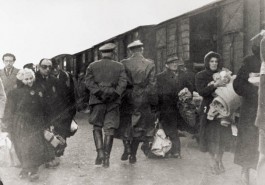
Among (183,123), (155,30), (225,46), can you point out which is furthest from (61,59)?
(183,123)

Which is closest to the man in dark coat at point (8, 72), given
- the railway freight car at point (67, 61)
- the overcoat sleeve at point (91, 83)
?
the overcoat sleeve at point (91, 83)

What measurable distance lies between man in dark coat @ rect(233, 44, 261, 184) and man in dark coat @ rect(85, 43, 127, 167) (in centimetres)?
202

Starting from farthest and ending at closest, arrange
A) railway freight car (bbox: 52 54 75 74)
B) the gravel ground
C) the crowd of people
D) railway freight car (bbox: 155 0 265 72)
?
railway freight car (bbox: 52 54 75 74) < railway freight car (bbox: 155 0 265 72) < the gravel ground < the crowd of people

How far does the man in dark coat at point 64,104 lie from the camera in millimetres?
6582

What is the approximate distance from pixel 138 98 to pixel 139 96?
0.11 ft

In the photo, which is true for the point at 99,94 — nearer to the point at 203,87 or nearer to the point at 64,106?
the point at 64,106

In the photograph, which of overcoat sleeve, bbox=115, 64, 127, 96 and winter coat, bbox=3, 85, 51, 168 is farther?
overcoat sleeve, bbox=115, 64, 127, 96

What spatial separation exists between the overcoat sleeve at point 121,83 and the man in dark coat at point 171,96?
76cm

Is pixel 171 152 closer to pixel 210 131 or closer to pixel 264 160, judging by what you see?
pixel 210 131

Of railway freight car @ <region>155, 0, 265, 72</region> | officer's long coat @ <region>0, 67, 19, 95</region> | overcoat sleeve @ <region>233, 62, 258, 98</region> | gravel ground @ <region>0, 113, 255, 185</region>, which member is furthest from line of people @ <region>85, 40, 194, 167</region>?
railway freight car @ <region>155, 0, 265, 72</region>

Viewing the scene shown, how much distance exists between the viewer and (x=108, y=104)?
6.16 meters

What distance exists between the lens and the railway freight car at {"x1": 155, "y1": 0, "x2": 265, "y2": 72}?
8.58 metres

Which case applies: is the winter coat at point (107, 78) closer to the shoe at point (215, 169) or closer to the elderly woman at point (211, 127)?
the elderly woman at point (211, 127)

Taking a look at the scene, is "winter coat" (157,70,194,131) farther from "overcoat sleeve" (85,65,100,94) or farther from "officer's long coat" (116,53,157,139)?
"overcoat sleeve" (85,65,100,94)
